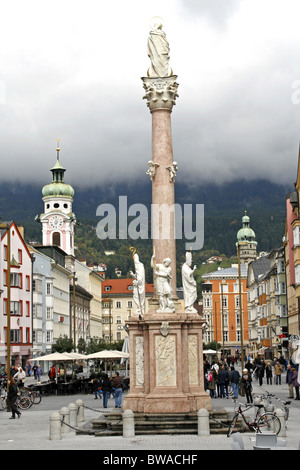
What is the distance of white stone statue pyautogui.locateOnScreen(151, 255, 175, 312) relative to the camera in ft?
79.6

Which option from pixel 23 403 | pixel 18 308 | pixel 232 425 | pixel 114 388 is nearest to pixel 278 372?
pixel 23 403

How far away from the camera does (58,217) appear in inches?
5527

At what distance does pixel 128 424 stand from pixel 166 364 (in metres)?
2.98

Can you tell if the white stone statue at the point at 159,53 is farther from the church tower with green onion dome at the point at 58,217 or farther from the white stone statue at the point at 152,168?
the church tower with green onion dome at the point at 58,217

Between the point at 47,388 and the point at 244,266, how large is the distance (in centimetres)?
14963

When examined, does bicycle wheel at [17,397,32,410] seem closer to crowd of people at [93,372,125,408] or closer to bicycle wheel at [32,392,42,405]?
bicycle wheel at [32,392,42,405]

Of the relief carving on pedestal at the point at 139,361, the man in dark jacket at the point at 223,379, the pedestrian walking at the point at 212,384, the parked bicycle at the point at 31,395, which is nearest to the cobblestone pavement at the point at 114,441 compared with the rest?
the relief carving on pedestal at the point at 139,361

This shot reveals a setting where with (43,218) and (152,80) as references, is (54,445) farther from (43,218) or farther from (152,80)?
(43,218)

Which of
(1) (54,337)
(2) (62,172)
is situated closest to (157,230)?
(1) (54,337)

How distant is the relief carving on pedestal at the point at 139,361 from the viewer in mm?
24203

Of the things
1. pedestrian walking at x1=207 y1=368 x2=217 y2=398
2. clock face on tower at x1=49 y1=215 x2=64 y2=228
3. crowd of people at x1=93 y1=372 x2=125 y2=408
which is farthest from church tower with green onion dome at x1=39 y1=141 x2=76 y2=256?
crowd of people at x1=93 y1=372 x2=125 y2=408

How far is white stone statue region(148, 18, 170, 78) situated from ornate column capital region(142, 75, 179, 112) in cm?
25

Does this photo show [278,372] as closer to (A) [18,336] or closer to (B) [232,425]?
(B) [232,425]

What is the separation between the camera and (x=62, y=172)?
5920 inches
